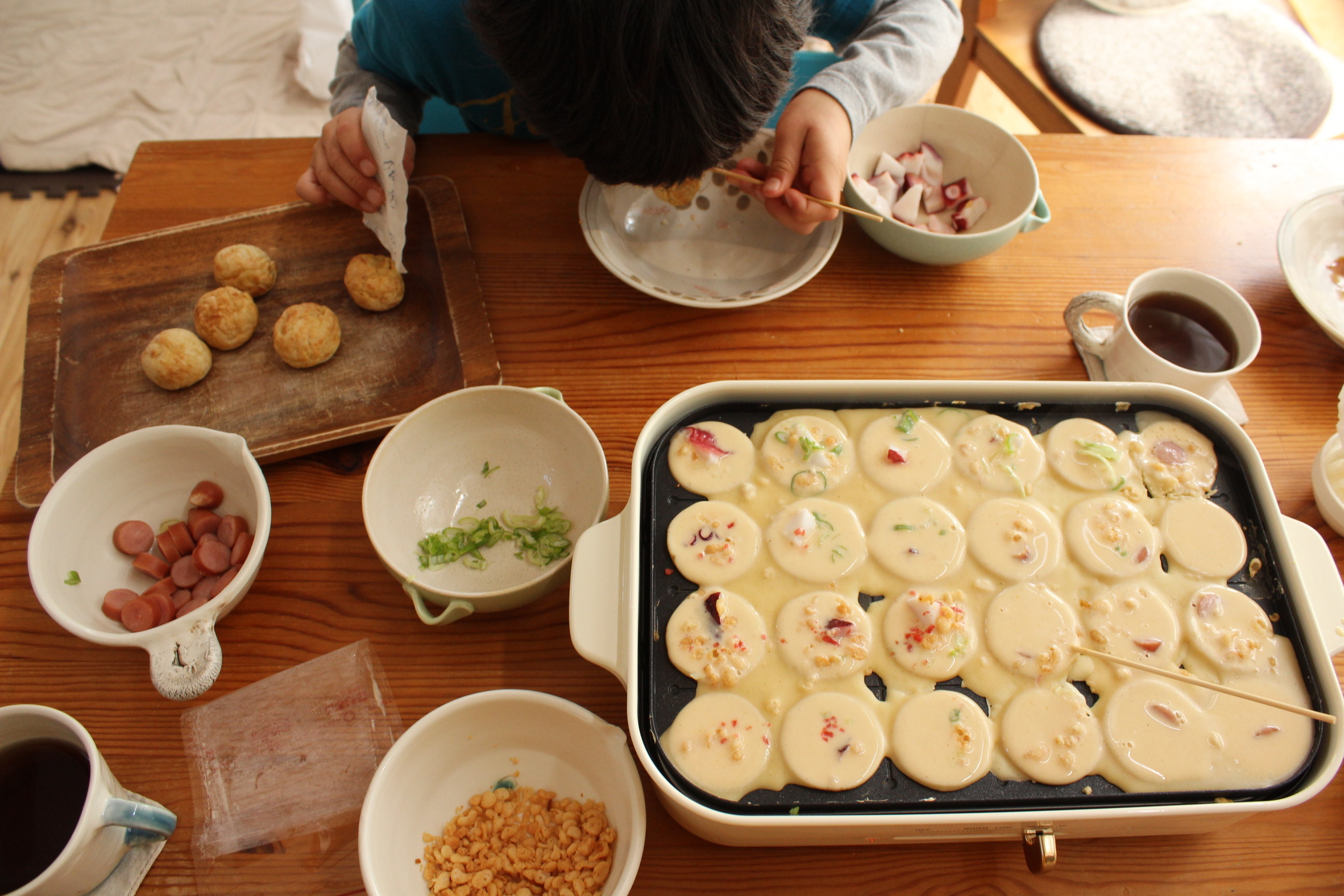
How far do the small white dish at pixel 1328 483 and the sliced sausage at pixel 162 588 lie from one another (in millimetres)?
1808

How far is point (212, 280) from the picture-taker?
144cm

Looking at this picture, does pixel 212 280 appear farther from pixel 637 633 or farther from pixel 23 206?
pixel 23 206

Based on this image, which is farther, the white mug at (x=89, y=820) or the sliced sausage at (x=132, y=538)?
the sliced sausage at (x=132, y=538)

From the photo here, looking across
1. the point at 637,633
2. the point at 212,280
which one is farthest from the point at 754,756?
the point at 212,280

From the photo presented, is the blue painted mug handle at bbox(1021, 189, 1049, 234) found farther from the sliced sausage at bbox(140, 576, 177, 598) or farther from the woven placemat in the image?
the sliced sausage at bbox(140, 576, 177, 598)

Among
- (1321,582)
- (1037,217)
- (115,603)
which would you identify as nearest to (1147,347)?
(1037,217)

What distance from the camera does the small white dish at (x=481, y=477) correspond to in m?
1.13

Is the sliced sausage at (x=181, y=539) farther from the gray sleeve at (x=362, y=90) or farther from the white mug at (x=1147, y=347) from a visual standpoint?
the white mug at (x=1147, y=347)

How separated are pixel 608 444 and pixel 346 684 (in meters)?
0.55

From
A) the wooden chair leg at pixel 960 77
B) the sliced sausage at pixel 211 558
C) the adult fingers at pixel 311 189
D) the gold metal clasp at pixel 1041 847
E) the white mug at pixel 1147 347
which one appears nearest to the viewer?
the gold metal clasp at pixel 1041 847

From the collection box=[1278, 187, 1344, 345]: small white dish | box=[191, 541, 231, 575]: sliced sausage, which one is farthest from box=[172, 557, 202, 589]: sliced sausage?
box=[1278, 187, 1344, 345]: small white dish

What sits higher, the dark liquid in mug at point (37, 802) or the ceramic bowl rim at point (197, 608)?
the ceramic bowl rim at point (197, 608)

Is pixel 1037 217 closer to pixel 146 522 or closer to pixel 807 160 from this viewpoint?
pixel 807 160

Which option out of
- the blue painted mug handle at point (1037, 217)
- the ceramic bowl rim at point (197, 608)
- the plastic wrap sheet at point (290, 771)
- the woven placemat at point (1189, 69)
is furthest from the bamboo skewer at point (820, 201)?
the woven placemat at point (1189, 69)
